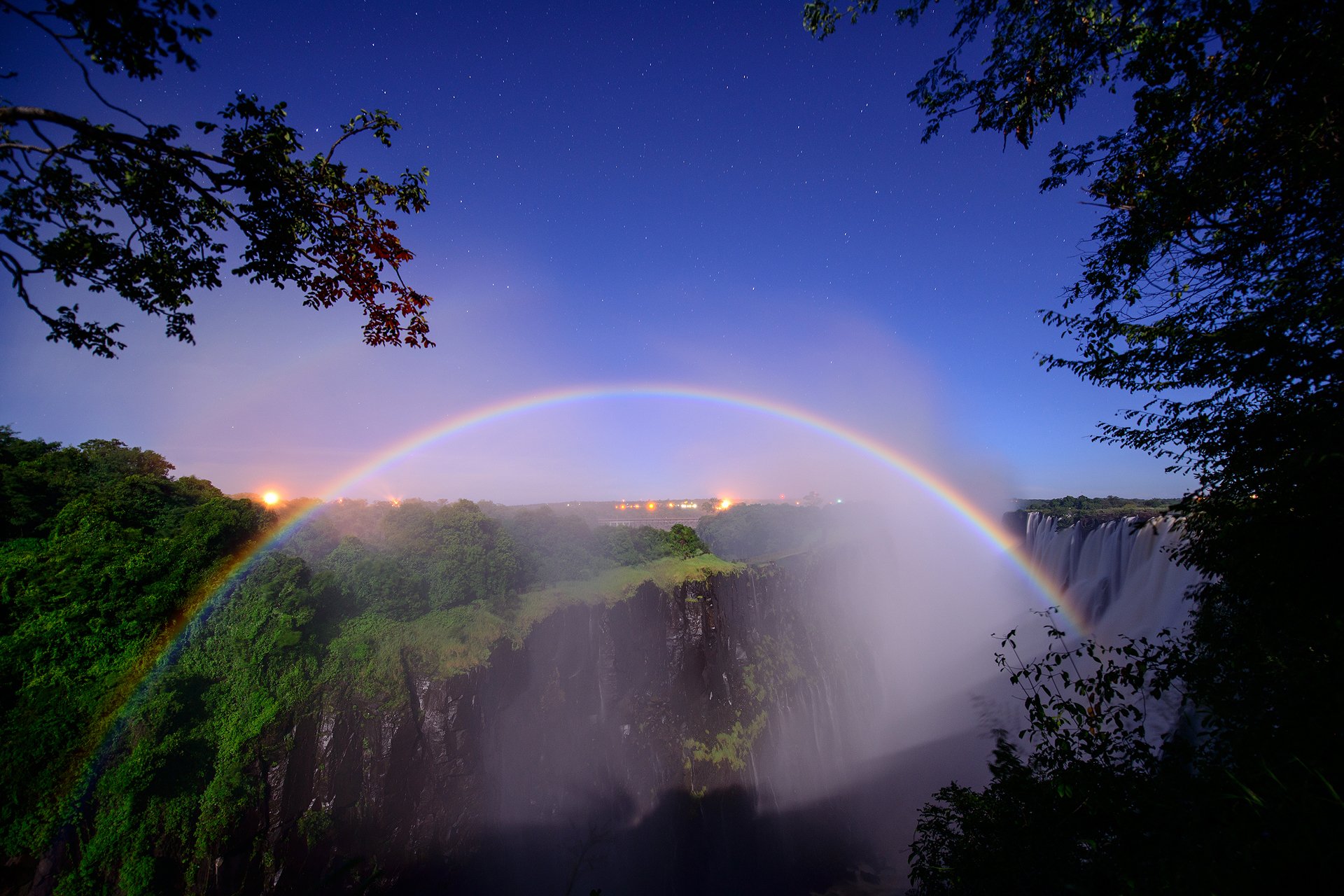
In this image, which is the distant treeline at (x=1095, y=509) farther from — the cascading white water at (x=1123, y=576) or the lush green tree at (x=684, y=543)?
the lush green tree at (x=684, y=543)

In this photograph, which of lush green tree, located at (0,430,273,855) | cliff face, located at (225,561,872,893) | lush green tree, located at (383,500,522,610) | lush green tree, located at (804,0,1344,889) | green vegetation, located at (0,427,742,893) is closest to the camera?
lush green tree, located at (804,0,1344,889)

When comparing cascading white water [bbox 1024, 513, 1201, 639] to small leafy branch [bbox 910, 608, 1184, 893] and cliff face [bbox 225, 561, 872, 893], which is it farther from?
small leafy branch [bbox 910, 608, 1184, 893]

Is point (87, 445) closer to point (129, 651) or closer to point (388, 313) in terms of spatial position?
point (129, 651)

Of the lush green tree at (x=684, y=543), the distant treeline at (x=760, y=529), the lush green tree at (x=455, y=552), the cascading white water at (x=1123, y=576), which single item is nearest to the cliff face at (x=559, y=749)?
the lush green tree at (x=455, y=552)

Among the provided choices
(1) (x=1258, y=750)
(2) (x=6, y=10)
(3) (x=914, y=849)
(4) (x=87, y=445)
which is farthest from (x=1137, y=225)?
(4) (x=87, y=445)

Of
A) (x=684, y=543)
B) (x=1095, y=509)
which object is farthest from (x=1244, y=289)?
(x=1095, y=509)

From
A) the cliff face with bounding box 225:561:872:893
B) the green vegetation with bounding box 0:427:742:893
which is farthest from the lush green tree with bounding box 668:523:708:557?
the green vegetation with bounding box 0:427:742:893
